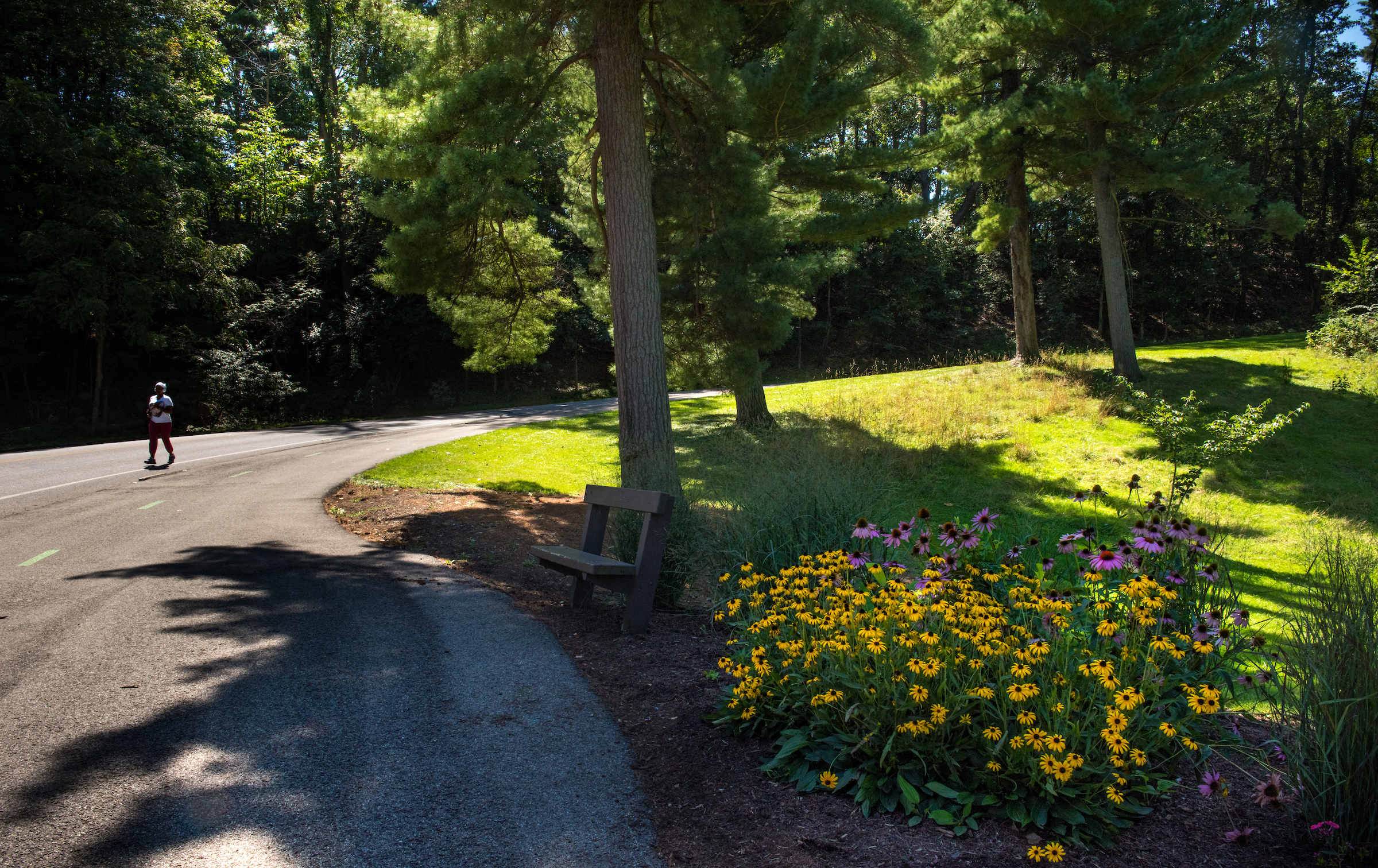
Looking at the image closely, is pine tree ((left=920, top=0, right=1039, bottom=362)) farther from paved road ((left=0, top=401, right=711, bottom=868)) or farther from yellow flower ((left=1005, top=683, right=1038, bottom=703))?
yellow flower ((left=1005, top=683, right=1038, bottom=703))

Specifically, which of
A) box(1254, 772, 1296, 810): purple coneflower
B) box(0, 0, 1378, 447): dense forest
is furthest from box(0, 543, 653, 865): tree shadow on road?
box(0, 0, 1378, 447): dense forest

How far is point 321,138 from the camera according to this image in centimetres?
3384

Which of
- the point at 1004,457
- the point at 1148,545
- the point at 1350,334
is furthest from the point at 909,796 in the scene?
the point at 1350,334

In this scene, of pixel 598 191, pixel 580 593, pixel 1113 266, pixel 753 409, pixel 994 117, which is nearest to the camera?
pixel 580 593

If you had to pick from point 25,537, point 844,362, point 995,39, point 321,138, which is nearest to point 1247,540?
point 995,39

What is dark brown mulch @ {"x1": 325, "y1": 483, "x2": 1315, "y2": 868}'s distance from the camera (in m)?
2.84

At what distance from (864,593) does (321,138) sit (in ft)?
121

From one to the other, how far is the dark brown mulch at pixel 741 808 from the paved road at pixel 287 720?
0.17m

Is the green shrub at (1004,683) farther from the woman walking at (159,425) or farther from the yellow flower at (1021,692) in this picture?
the woman walking at (159,425)

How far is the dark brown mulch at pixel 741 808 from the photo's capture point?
284 cm

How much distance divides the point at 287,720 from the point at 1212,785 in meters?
4.25

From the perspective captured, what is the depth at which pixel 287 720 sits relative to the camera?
4.12m

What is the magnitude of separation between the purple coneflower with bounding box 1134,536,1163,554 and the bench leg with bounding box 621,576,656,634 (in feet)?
9.68

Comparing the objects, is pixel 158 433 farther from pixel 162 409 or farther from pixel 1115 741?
pixel 1115 741
